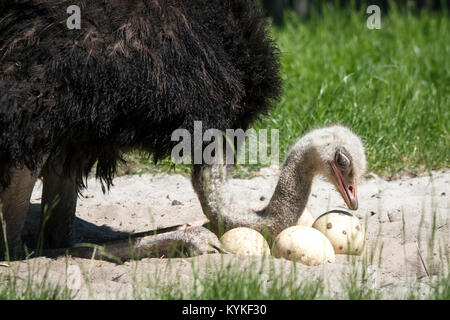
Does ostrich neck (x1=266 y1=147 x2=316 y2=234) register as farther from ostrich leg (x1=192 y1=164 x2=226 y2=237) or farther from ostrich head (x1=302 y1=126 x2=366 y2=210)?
ostrich leg (x1=192 y1=164 x2=226 y2=237)

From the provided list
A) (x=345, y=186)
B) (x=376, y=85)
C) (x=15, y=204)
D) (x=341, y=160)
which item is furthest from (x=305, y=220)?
(x=376, y=85)

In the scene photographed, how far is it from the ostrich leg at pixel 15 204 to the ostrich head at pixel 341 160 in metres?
1.61

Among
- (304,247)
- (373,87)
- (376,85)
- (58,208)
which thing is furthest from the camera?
(376,85)

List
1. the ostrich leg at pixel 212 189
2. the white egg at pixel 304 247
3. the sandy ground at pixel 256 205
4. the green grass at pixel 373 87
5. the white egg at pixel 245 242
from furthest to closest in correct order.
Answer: the green grass at pixel 373 87, the ostrich leg at pixel 212 189, the white egg at pixel 245 242, the white egg at pixel 304 247, the sandy ground at pixel 256 205

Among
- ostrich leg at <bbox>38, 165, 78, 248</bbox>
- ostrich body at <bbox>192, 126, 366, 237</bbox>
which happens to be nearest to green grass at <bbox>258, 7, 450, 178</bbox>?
ostrich body at <bbox>192, 126, 366, 237</bbox>

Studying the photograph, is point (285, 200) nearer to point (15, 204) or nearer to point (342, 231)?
point (342, 231)

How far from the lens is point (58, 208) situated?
4.93 meters

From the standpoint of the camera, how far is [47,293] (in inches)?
129

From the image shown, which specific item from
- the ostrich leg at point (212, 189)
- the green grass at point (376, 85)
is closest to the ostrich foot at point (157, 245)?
the ostrich leg at point (212, 189)

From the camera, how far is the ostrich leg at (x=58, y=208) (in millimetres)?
4802

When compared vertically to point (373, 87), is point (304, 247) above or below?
below

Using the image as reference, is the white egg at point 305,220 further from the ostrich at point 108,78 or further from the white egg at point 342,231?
the ostrich at point 108,78

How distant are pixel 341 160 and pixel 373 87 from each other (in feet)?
9.56

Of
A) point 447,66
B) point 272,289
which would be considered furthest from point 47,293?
point 447,66
